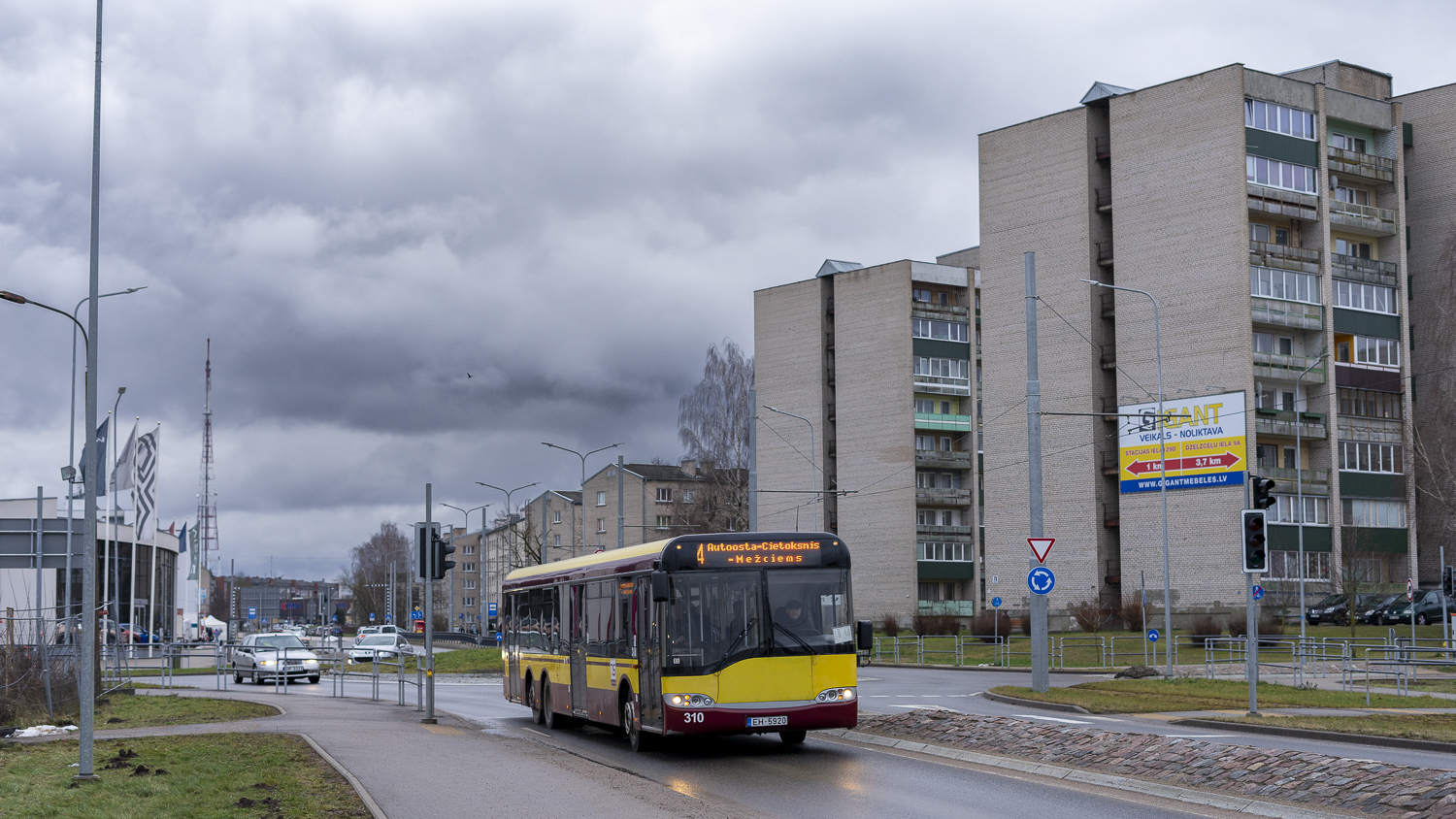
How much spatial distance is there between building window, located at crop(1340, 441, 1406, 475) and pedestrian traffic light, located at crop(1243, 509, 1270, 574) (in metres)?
46.2

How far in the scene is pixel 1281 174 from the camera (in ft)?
208

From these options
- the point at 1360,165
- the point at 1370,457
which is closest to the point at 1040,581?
the point at 1370,457

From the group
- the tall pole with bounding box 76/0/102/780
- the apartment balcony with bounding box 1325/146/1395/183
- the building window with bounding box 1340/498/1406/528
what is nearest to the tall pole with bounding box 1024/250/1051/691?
the tall pole with bounding box 76/0/102/780

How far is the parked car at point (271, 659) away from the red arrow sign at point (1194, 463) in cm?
3613

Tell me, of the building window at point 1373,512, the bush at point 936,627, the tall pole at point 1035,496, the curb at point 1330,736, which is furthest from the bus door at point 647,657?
the building window at point 1373,512

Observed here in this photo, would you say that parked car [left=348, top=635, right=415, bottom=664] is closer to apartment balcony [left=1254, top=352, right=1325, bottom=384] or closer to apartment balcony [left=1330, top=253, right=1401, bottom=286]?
apartment balcony [left=1254, top=352, right=1325, bottom=384]

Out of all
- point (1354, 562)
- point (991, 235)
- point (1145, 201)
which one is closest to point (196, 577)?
point (991, 235)

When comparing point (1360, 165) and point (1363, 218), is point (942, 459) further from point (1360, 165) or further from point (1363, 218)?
point (1360, 165)

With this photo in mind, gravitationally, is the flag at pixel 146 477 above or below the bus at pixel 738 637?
above

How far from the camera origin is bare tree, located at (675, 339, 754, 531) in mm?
84000

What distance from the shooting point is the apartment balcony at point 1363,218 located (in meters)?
65.4

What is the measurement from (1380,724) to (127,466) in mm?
44541

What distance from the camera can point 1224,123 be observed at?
62406 millimetres

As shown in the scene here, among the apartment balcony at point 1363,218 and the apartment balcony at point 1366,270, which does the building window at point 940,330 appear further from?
the apartment balcony at point 1366,270
